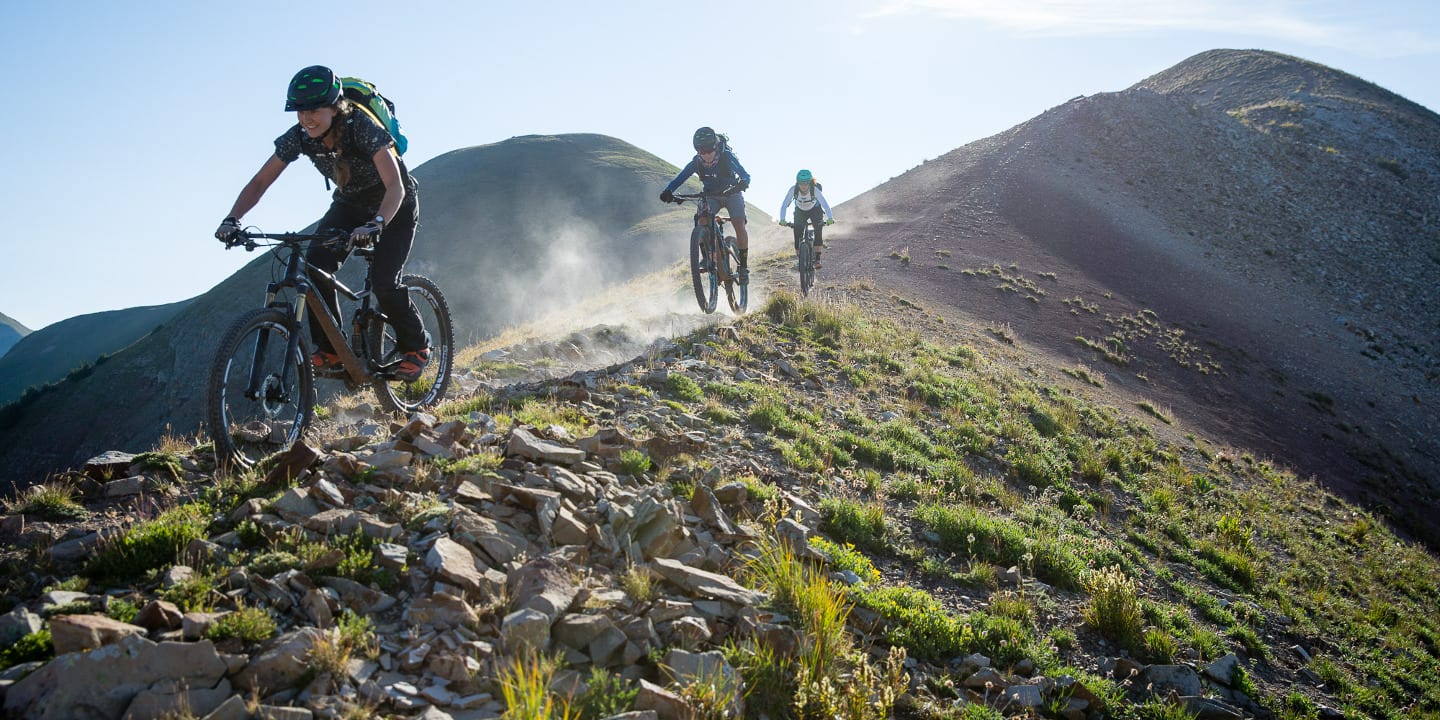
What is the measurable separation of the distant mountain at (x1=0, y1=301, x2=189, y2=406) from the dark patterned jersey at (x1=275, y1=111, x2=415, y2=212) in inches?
6051

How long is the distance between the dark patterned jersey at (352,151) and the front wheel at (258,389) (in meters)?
1.41

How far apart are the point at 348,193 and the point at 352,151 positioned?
0.49 meters

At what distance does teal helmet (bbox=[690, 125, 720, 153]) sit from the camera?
554 inches

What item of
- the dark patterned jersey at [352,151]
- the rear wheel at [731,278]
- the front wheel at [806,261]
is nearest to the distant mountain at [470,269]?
the front wheel at [806,261]

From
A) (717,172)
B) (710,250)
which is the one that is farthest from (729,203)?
(710,250)

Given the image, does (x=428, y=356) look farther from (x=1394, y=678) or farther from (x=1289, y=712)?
(x=1394, y=678)

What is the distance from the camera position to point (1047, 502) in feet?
36.2

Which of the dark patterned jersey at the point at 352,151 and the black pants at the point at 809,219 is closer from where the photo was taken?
the dark patterned jersey at the point at 352,151

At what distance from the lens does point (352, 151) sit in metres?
6.69

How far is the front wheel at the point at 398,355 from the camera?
7547 millimetres

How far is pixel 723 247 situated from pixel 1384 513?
2067 cm

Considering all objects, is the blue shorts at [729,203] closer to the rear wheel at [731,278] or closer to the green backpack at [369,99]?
the rear wheel at [731,278]

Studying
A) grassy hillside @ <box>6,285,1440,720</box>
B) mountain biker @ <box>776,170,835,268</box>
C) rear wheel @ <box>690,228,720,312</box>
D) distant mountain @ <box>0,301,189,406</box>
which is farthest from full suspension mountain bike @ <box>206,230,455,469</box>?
distant mountain @ <box>0,301,189,406</box>

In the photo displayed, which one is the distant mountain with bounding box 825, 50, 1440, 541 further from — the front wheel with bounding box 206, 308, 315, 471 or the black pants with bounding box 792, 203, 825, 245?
the front wheel with bounding box 206, 308, 315, 471
